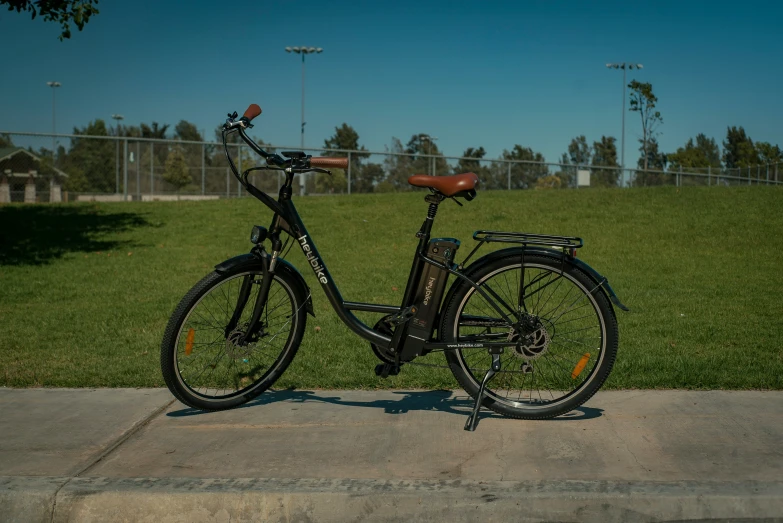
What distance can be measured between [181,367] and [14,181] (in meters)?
20.9

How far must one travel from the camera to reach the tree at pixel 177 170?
25.6 m

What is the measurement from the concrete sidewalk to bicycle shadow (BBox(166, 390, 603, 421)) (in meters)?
0.02

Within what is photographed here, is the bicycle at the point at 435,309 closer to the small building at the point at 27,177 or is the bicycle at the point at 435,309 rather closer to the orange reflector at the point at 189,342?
the orange reflector at the point at 189,342

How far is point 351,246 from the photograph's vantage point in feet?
48.7

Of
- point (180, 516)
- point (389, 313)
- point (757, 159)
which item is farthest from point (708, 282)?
point (757, 159)

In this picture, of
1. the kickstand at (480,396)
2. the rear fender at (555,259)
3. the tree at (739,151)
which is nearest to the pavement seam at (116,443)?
the kickstand at (480,396)

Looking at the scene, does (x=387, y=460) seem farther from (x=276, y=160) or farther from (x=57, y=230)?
(x=57, y=230)

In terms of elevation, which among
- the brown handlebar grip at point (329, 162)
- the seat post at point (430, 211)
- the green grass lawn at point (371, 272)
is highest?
the brown handlebar grip at point (329, 162)

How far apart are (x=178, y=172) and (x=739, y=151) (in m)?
60.9

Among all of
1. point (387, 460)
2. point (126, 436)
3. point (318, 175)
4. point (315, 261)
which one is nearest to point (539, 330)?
point (387, 460)

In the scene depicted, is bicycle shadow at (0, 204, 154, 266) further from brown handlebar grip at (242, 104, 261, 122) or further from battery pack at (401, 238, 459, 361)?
battery pack at (401, 238, 459, 361)

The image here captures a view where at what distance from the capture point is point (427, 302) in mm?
4559

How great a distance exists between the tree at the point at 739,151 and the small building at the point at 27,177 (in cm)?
5058

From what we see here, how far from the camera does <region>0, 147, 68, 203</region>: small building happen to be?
75.1ft
